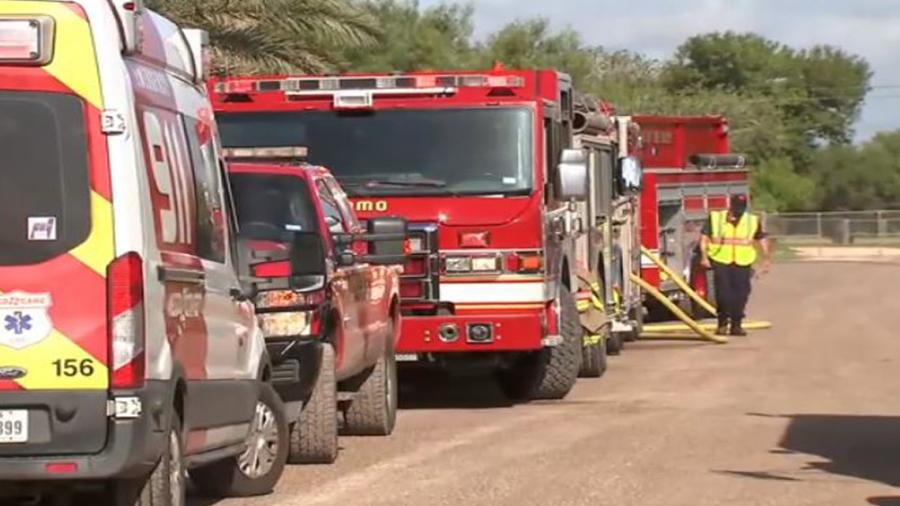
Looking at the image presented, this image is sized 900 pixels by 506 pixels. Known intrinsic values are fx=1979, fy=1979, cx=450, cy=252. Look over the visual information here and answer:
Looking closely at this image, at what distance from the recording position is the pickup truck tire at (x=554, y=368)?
1677 cm

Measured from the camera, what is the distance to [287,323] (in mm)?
11688

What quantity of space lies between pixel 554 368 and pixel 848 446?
4133 mm

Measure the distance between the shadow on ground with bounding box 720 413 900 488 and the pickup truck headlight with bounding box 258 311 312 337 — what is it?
2651 millimetres

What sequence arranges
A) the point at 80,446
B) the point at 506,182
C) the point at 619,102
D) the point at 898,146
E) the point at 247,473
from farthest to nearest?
1. the point at 898,146
2. the point at 619,102
3. the point at 506,182
4. the point at 247,473
5. the point at 80,446

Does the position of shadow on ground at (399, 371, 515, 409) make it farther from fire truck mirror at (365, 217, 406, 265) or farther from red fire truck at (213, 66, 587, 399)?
fire truck mirror at (365, 217, 406, 265)

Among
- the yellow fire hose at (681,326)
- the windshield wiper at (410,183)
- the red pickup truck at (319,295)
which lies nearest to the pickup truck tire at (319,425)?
the red pickup truck at (319,295)

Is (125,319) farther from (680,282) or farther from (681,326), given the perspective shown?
(681,326)

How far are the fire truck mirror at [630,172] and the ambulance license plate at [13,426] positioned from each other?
46.2 ft

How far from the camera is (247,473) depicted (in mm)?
10812

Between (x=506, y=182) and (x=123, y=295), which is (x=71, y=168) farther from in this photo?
(x=506, y=182)

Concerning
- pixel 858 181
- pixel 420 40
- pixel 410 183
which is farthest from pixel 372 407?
pixel 858 181

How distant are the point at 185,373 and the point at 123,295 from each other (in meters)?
0.84

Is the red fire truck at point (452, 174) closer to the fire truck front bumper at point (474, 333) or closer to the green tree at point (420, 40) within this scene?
the fire truck front bumper at point (474, 333)

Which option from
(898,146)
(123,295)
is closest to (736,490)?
(123,295)
